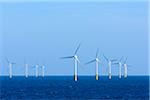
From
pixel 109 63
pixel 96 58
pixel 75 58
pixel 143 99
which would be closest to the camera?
pixel 143 99

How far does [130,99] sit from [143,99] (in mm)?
1795

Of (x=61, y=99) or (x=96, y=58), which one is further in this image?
(x=96, y=58)

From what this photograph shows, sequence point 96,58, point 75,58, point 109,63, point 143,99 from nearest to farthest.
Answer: point 143,99
point 75,58
point 96,58
point 109,63

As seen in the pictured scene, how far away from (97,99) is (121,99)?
276 centimetres

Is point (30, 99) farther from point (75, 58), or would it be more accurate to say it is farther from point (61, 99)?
point (75, 58)

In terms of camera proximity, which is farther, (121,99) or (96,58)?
(96,58)

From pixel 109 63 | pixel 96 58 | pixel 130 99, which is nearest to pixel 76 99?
pixel 130 99

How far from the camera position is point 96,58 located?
119 m

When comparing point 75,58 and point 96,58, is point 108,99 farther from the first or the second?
point 96,58

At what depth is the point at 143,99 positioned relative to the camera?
68625mm

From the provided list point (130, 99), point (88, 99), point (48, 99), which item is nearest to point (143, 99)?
point (130, 99)

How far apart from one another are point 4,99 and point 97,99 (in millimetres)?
10533

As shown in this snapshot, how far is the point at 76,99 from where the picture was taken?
69688mm

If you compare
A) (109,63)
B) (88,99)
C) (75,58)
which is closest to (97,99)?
(88,99)
